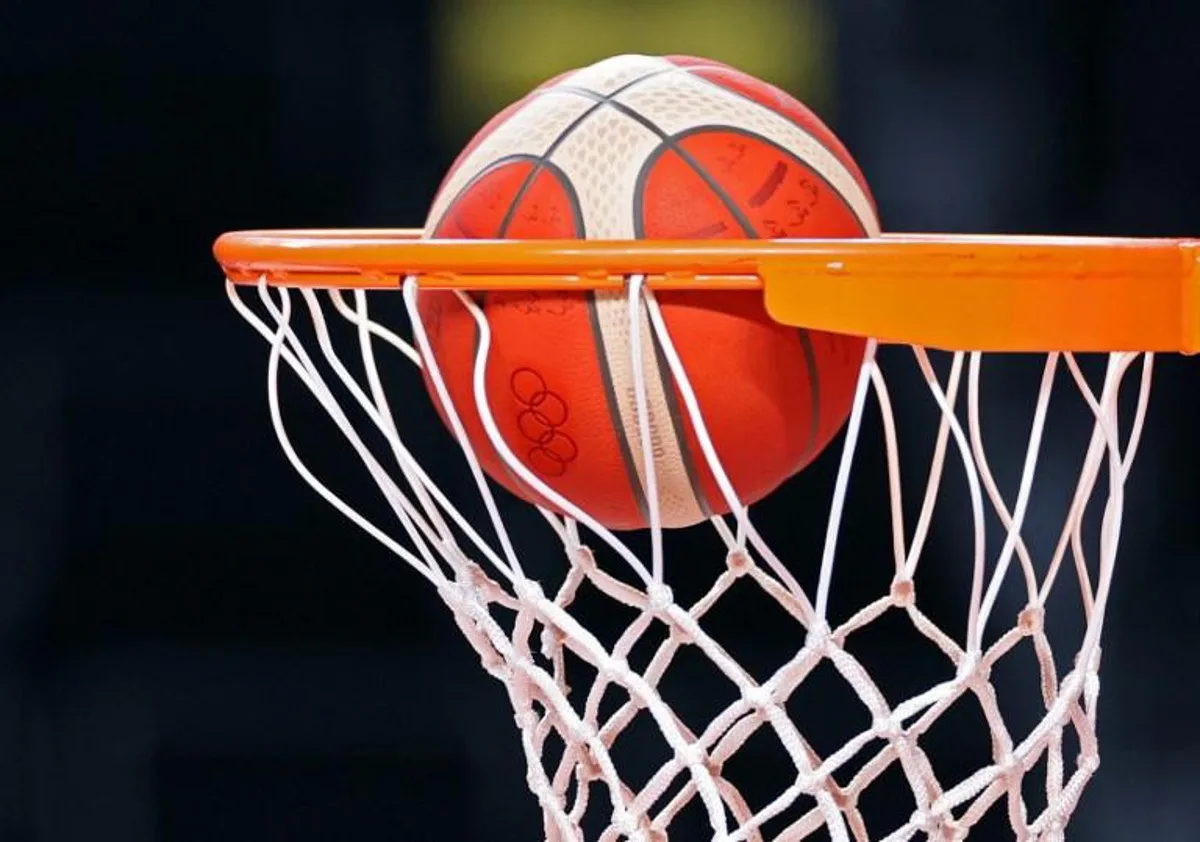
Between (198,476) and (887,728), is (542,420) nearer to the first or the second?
→ (887,728)

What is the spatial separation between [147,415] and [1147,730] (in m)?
1.42

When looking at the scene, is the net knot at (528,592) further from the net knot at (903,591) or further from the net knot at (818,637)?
the net knot at (903,591)

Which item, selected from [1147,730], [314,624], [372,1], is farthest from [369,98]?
[1147,730]

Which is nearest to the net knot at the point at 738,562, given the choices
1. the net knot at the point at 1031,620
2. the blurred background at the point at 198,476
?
the net knot at the point at 1031,620

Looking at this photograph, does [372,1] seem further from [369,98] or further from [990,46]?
[990,46]

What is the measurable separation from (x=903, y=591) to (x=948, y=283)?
1.19ft

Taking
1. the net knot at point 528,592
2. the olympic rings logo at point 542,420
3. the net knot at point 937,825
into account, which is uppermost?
the olympic rings logo at point 542,420

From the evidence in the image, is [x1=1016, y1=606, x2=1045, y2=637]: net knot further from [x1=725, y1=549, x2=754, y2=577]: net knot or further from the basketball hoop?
[x1=725, y1=549, x2=754, y2=577]: net knot

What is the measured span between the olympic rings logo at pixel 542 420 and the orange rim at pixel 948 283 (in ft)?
0.35

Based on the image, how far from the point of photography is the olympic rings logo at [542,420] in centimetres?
124

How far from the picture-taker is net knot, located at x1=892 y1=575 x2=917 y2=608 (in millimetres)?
1424

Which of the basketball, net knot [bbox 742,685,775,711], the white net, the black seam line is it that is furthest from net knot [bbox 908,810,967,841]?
the black seam line

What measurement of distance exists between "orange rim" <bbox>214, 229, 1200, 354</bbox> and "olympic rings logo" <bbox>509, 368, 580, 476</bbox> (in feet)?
0.35

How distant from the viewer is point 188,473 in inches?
97.7
